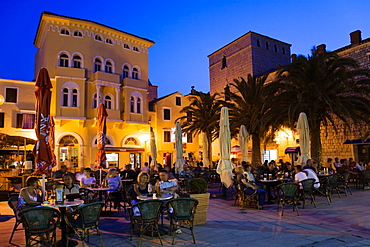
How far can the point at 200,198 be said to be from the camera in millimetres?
7062

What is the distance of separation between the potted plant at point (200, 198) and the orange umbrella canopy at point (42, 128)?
3871 mm

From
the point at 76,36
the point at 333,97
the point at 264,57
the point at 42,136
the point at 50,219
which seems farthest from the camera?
the point at 264,57

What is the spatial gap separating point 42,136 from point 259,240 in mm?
5859

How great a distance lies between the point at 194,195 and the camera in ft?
23.2

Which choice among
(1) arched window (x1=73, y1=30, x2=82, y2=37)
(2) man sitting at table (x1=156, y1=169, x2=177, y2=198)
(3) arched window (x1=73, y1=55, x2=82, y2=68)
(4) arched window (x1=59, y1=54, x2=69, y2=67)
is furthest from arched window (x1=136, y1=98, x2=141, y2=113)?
(2) man sitting at table (x1=156, y1=169, x2=177, y2=198)

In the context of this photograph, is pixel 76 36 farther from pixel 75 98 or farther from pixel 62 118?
pixel 62 118

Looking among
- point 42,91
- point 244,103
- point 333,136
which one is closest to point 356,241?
point 42,91

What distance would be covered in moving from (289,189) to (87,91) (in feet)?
65.7

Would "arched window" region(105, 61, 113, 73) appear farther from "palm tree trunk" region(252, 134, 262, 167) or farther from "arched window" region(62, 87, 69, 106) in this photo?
Answer: "palm tree trunk" region(252, 134, 262, 167)

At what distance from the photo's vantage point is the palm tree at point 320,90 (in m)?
14.6

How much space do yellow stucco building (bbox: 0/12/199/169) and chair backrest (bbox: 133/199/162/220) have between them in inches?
724

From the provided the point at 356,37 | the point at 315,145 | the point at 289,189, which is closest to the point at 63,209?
the point at 289,189

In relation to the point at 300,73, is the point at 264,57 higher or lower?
higher

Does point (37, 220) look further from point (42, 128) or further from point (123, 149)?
point (123, 149)
